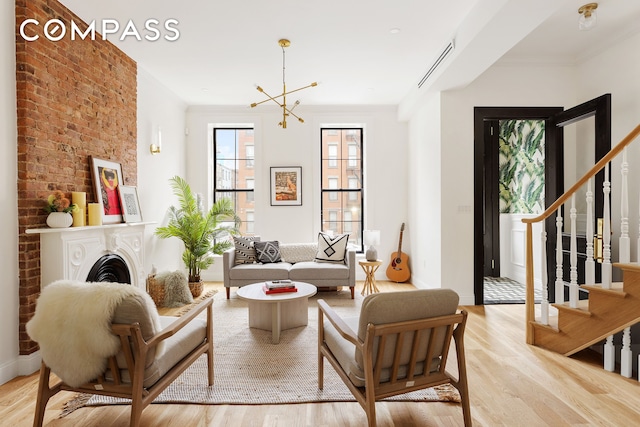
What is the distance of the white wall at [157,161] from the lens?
4.56 metres

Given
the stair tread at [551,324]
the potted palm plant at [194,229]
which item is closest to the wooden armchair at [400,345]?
the stair tread at [551,324]

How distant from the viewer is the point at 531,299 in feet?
10.6

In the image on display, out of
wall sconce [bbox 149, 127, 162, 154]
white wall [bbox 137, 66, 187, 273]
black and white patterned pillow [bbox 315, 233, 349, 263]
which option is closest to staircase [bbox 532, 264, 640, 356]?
black and white patterned pillow [bbox 315, 233, 349, 263]

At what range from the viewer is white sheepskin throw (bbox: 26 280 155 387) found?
5.58 ft

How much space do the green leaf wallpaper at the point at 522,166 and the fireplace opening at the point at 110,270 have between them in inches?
236

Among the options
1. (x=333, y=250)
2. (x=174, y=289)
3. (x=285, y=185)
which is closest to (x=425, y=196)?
(x=333, y=250)

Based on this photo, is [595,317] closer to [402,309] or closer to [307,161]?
[402,309]

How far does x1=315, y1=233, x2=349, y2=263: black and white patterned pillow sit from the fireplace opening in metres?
2.45

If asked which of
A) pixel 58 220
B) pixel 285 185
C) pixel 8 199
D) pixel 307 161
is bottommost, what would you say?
pixel 58 220

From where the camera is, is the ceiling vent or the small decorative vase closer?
the small decorative vase

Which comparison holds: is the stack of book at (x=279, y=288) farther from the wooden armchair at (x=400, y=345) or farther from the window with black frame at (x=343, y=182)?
the window with black frame at (x=343, y=182)

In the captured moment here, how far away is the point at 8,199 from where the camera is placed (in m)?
2.60

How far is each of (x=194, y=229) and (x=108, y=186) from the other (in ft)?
4.66

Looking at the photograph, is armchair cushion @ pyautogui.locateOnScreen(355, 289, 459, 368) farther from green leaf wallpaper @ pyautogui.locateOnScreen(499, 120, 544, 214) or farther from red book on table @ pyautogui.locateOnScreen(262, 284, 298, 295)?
green leaf wallpaper @ pyautogui.locateOnScreen(499, 120, 544, 214)
